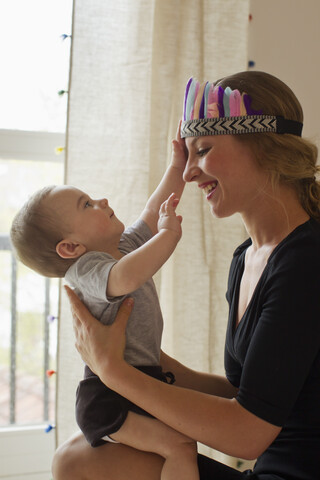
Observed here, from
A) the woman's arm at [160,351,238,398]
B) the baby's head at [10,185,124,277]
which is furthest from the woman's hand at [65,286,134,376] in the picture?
the woman's arm at [160,351,238,398]

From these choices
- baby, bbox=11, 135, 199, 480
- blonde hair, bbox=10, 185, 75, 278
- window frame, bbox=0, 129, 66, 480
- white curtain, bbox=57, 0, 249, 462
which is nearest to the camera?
baby, bbox=11, 135, 199, 480

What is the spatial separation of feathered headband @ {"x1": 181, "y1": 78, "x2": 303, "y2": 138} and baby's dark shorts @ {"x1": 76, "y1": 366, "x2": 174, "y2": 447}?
661 mm

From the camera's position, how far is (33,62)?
7.57 ft

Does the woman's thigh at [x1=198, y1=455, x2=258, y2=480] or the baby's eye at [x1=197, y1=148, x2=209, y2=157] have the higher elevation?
the baby's eye at [x1=197, y1=148, x2=209, y2=157]

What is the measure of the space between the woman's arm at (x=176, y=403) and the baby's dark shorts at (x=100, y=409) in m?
0.07

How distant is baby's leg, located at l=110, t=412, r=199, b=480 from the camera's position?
125 cm

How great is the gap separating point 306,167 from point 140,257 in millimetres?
485

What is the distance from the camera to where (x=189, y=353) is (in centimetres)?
211

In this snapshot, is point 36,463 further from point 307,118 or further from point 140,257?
point 307,118

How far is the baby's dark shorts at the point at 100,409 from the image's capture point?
1.32 metres

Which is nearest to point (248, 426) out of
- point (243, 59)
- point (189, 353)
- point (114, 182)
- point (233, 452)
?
point (233, 452)

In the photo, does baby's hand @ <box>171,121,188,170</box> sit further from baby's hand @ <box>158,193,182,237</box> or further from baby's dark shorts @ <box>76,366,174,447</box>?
baby's dark shorts @ <box>76,366,174,447</box>

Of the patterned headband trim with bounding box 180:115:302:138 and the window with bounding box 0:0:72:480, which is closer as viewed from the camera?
the patterned headband trim with bounding box 180:115:302:138

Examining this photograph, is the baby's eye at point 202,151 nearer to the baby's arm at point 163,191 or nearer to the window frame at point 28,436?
the baby's arm at point 163,191
